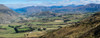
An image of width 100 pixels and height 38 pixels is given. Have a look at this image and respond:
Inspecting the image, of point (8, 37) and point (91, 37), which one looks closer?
point (91, 37)

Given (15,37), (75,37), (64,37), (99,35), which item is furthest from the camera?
(15,37)

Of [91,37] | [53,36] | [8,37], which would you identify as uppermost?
[91,37]

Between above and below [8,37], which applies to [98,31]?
above

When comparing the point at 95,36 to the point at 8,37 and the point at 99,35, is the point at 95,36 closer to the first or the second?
the point at 99,35

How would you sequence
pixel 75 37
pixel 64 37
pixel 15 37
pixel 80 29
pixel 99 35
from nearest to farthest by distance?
1. pixel 99 35
2. pixel 75 37
3. pixel 64 37
4. pixel 80 29
5. pixel 15 37

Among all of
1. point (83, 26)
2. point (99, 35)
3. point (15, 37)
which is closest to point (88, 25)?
point (83, 26)

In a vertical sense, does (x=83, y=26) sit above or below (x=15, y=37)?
above

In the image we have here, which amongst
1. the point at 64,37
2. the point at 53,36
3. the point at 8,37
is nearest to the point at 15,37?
the point at 8,37

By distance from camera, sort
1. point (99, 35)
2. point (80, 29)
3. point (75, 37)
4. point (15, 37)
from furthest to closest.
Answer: point (15, 37) < point (80, 29) < point (75, 37) < point (99, 35)

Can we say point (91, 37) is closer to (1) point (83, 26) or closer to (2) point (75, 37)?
(2) point (75, 37)
